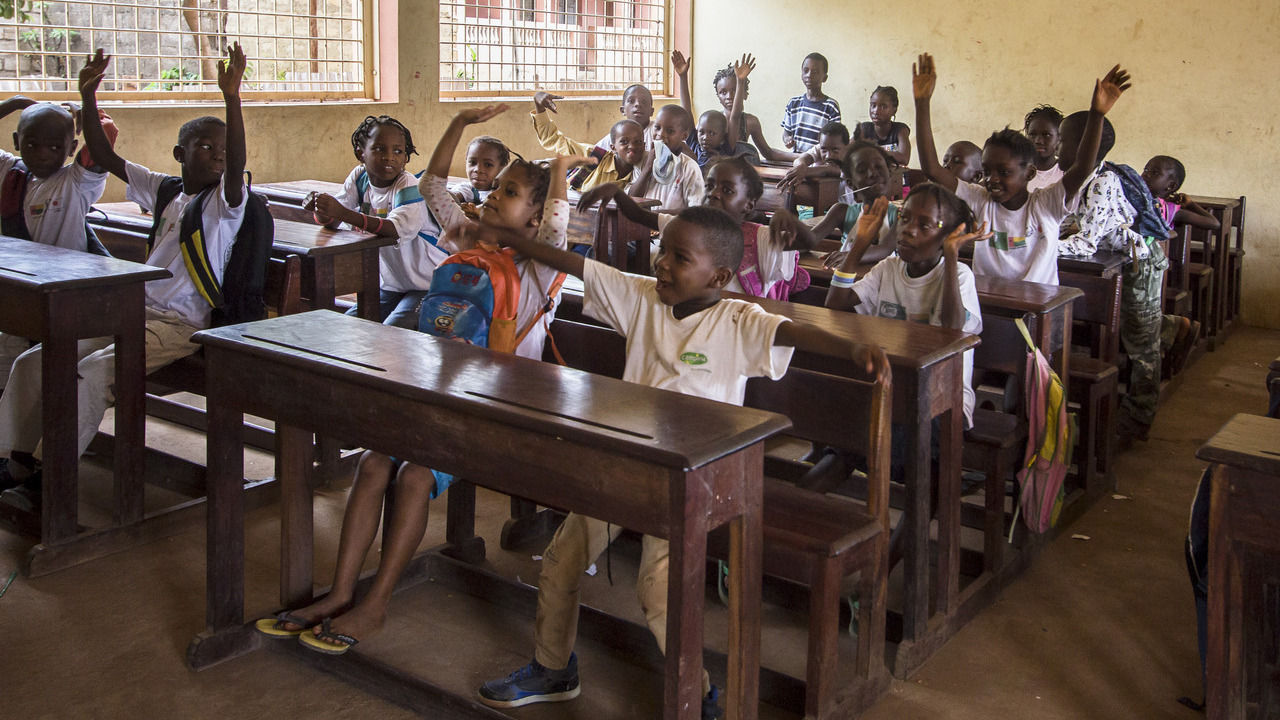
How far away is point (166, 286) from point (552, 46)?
6081mm

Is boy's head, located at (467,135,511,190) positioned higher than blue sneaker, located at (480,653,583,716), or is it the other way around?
boy's head, located at (467,135,511,190)

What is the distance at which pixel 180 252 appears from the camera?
11.8 ft

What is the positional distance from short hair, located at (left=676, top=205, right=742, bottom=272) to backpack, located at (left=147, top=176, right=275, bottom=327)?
1.70m

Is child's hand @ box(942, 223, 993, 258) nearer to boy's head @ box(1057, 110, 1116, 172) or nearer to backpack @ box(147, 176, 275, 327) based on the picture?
backpack @ box(147, 176, 275, 327)

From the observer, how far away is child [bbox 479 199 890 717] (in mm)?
2287

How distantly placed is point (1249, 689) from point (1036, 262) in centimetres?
186

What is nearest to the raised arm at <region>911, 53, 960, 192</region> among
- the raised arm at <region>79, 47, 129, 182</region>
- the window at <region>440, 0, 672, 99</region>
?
the raised arm at <region>79, 47, 129, 182</region>

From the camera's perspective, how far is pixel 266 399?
2422 mm

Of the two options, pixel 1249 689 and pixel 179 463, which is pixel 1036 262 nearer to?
pixel 1249 689

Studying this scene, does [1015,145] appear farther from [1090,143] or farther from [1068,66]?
[1068,66]

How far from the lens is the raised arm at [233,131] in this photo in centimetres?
342

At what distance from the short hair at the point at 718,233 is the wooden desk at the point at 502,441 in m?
0.39

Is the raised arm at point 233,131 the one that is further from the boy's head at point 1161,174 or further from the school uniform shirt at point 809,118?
the school uniform shirt at point 809,118

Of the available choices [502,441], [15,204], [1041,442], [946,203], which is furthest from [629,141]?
[502,441]
